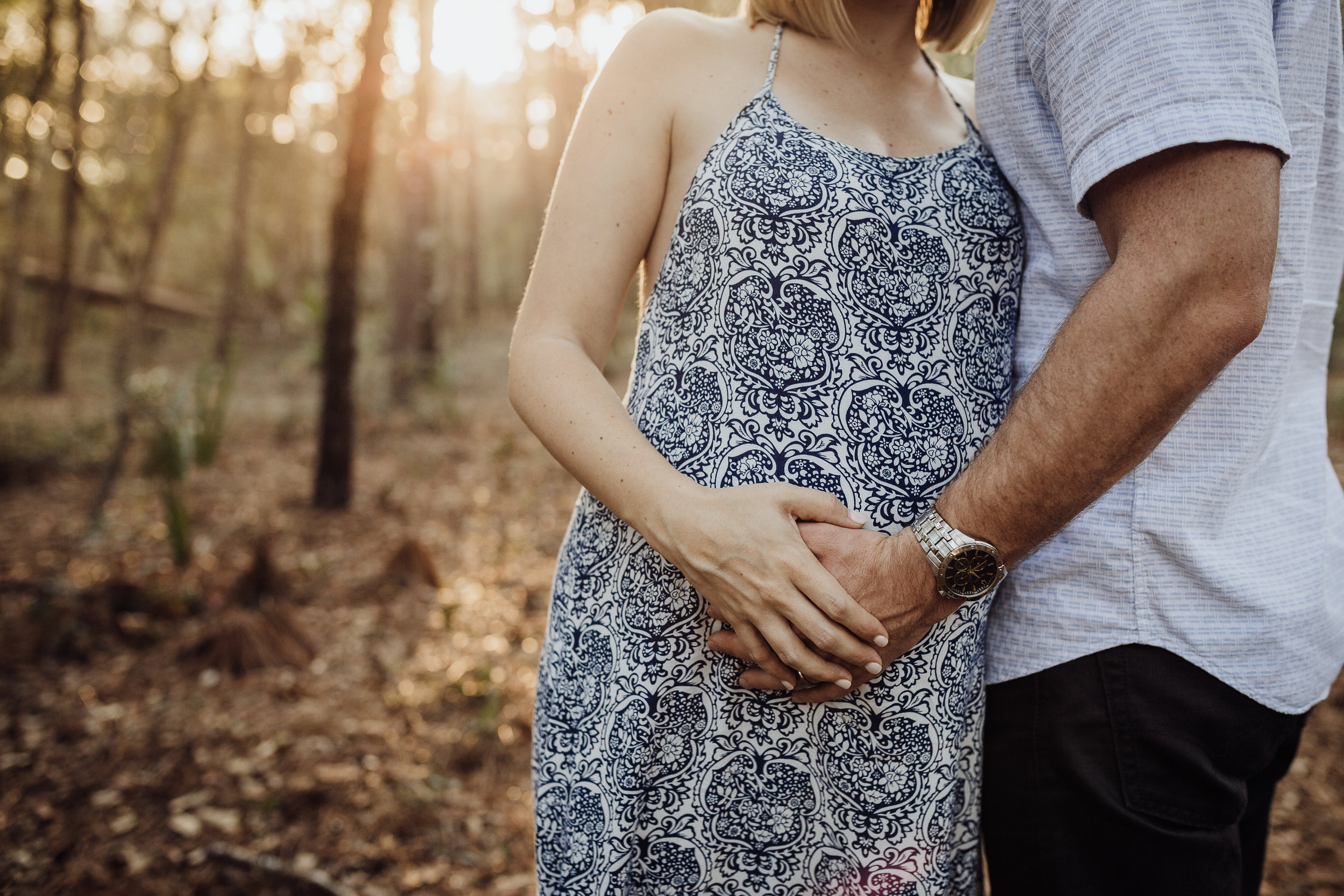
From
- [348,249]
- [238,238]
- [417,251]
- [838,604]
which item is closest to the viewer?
[838,604]

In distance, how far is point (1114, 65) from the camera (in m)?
0.86

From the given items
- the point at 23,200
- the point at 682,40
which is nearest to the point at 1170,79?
the point at 682,40

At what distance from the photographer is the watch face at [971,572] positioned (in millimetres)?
948

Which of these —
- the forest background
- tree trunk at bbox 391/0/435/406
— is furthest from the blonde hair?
tree trunk at bbox 391/0/435/406

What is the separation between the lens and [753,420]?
109cm

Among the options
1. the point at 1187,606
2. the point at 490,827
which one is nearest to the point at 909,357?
the point at 1187,606

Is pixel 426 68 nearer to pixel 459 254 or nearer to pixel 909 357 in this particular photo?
pixel 909 357

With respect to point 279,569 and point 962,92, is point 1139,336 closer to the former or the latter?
point 962,92

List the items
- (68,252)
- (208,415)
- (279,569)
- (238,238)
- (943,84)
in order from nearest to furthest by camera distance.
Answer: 1. (943,84)
2. (279,569)
3. (208,415)
4. (68,252)
5. (238,238)

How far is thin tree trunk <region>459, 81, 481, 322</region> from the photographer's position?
78.7 ft

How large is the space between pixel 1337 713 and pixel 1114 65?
403 cm

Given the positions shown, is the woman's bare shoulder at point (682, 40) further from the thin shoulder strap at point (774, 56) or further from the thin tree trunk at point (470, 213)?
the thin tree trunk at point (470, 213)

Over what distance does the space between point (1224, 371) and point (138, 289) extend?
12003 millimetres

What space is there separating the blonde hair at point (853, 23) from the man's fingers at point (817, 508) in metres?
0.74
